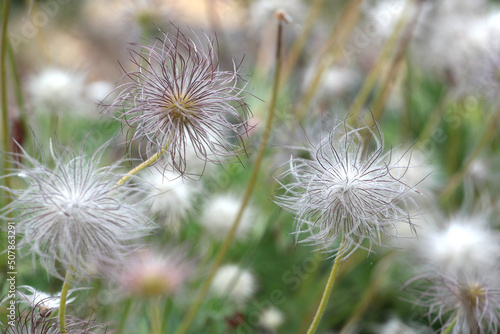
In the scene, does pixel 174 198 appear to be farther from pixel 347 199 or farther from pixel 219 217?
pixel 347 199

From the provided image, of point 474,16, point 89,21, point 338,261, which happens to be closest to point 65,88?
point 338,261

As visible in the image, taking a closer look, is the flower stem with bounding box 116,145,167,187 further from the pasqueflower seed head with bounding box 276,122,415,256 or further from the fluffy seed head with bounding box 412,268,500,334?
the fluffy seed head with bounding box 412,268,500,334

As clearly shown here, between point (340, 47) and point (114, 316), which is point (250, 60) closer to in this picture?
point (340, 47)

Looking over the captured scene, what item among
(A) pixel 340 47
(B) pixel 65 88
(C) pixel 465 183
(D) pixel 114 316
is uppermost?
(A) pixel 340 47

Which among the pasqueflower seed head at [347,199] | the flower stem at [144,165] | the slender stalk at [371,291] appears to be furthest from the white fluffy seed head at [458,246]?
the flower stem at [144,165]

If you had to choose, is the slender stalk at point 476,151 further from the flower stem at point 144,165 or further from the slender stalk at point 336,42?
the flower stem at point 144,165

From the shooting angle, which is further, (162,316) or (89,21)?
(89,21)
